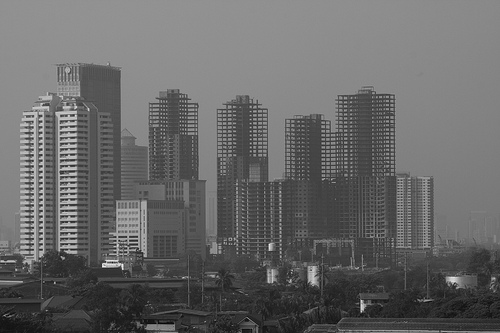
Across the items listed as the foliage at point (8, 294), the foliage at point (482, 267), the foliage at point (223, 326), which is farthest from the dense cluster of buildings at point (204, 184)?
the foliage at point (223, 326)

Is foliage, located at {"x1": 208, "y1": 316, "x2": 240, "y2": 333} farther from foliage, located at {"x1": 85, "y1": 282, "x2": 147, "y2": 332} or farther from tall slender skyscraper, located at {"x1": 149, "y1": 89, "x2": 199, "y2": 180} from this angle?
tall slender skyscraper, located at {"x1": 149, "y1": 89, "x2": 199, "y2": 180}

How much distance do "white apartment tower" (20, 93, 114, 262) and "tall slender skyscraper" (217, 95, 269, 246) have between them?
133 ft

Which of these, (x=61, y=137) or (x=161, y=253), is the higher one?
(x=61, y=137)

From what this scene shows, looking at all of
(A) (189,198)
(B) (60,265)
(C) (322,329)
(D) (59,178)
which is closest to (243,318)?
(C) (322,329)

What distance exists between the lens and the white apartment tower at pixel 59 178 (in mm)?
146250

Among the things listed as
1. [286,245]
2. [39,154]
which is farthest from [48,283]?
[286,245]

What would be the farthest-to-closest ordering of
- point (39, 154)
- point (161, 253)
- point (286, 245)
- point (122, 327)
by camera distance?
point (286, 245) → point (161, 253) → point (39, 154) → point (122, 327)

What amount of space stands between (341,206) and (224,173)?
53.5 ft

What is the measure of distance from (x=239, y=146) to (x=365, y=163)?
56.5ft

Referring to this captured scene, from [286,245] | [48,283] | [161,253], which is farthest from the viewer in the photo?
[286,245]

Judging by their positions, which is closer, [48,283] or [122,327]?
[122,327]

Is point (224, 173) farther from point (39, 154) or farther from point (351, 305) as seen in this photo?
point (351, 305)

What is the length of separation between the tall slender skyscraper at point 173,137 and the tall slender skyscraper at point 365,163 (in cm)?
1960

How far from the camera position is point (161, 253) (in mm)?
161750
